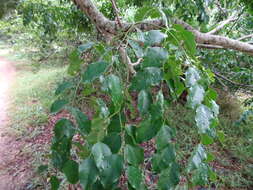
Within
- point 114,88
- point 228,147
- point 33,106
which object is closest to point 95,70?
point 114,88

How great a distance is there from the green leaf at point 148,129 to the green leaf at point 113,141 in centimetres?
4

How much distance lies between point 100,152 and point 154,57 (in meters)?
0.23

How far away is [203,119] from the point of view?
0.42 m

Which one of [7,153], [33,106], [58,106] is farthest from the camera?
[33,106]

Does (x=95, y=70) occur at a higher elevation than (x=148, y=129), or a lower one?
higher

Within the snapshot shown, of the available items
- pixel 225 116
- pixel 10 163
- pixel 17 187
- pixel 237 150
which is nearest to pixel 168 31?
pixel 17 187

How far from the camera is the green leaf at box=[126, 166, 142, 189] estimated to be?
441 millimetres

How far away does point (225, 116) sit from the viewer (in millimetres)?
3609

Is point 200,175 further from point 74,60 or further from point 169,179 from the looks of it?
point 74,60

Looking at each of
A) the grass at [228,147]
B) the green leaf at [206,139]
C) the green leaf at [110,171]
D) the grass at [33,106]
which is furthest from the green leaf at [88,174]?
the grass at [33,106]

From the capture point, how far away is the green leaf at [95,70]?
461 mm

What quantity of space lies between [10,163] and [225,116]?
3.34 metres

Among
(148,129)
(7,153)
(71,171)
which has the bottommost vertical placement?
(7,153)

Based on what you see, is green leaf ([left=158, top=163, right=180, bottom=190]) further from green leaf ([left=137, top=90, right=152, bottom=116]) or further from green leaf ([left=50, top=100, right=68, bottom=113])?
green leaf ([left=50, top=100, right=68, bottom=113])
